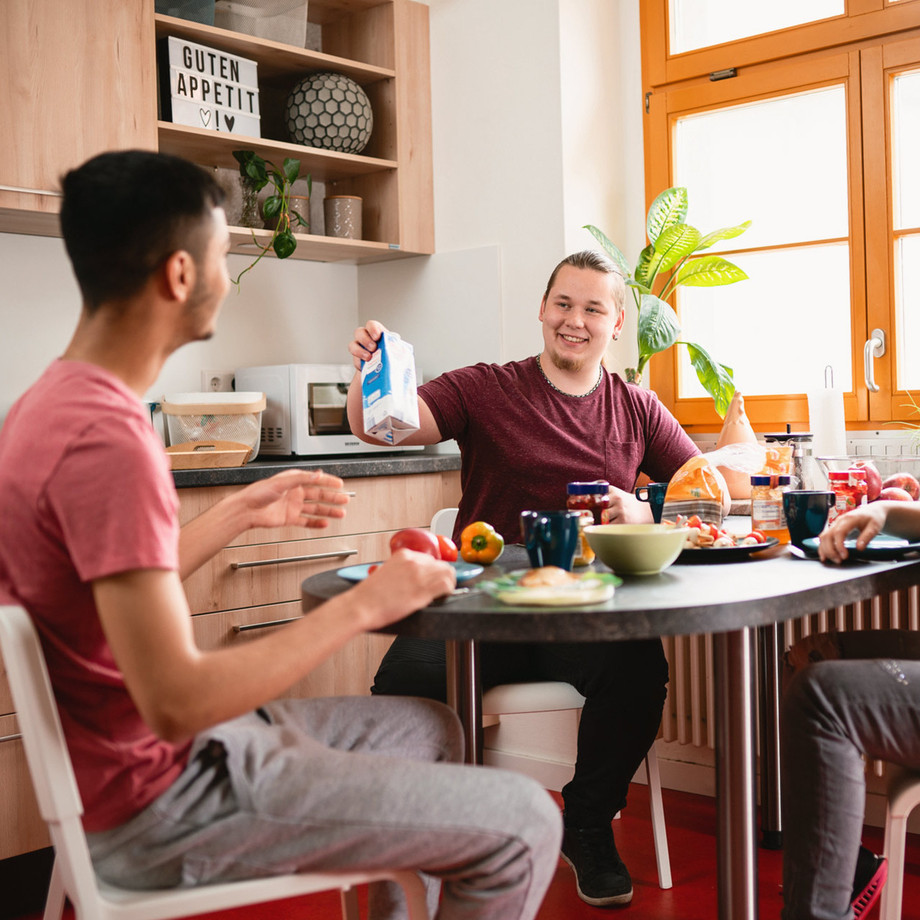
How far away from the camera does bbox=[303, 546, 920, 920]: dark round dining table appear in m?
1.19

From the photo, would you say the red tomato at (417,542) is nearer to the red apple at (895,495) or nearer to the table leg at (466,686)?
the table leg at (466,686)

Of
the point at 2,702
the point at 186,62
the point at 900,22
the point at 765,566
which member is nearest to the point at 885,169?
the point at 900,22

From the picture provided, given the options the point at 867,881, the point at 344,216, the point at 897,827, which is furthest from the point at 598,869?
the point at 344,216

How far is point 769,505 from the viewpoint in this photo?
5.91 ft

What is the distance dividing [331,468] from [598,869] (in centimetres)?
123

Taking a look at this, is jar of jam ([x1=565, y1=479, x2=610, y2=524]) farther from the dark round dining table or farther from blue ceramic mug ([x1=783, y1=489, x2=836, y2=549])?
blue ceramic mug ([x1=783, y1=489, x2=836, y2=549])

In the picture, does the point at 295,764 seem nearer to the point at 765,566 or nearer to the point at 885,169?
the point at 765,566

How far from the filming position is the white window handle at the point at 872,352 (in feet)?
9.50

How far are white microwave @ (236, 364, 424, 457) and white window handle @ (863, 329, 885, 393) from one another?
130 cm

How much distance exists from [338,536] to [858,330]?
1583 mm

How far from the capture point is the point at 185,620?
101 cm

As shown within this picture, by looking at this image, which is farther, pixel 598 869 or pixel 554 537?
pixel 598 869

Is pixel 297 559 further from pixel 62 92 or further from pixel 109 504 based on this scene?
pixel 109 504

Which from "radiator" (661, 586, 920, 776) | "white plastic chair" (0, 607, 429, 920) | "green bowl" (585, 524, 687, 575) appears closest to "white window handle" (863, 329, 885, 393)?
"radiator" (661, 586, 920, 776)
